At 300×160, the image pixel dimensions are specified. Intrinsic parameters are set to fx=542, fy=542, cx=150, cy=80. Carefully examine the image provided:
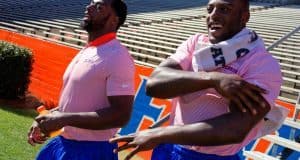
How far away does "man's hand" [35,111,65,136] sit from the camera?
2527 millimetres

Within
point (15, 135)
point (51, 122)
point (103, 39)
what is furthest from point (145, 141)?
point (15, 135)

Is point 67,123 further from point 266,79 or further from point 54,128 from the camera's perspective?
point 266,79

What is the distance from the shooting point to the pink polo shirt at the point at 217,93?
183cm

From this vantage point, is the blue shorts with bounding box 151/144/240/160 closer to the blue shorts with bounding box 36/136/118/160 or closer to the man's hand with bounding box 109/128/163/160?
the man's hand with bounding box 109/128/163/160

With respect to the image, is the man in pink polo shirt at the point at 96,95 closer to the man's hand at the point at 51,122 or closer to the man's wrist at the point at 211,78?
the man's hand at the point at 51,122

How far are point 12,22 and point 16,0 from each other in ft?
20.4

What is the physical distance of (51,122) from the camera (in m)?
2.55

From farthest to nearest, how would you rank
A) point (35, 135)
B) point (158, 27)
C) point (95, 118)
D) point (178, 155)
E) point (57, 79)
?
1. point (158, 27)
2. point (57, 79)
3. point (35, 135)
4. point (95, 118)
5. point (178, 155)

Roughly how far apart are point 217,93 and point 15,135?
196 inches

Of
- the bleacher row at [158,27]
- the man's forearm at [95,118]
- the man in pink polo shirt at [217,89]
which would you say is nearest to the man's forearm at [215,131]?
the man in pink polo shirt at [217,89]

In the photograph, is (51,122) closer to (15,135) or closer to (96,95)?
(96,95)

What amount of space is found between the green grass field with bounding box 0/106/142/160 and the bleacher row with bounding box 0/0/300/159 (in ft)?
5.98

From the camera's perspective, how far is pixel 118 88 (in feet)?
8.34

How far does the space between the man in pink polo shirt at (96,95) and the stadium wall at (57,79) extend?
349cm
